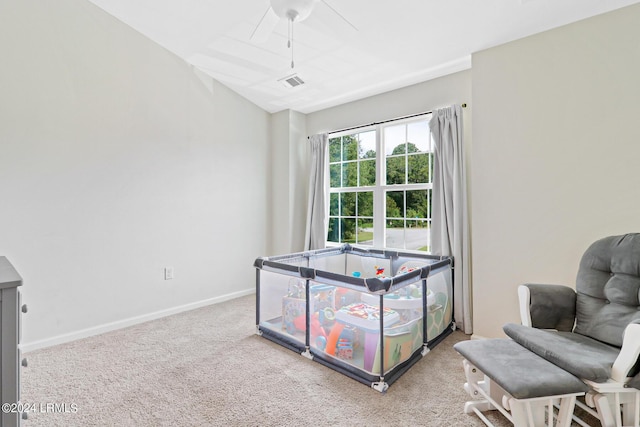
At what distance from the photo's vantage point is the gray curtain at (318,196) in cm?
405

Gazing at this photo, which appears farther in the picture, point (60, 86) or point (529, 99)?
point (60, 86)

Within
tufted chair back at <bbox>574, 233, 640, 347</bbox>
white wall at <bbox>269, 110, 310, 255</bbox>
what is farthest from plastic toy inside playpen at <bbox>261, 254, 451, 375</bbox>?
white wall at <bbox>269, 110, 310, 255</bbox>

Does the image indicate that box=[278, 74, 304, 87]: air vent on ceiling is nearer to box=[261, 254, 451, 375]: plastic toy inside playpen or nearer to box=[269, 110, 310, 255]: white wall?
box=[269, 110, 310, 255]: white wall

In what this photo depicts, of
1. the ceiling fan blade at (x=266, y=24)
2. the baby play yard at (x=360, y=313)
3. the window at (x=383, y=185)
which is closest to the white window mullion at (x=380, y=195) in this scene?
the window at (x=383, y=185)

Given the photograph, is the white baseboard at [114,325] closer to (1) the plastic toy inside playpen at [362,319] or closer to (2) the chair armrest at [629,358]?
(1) the plastic toy inside playpen at [362,319]

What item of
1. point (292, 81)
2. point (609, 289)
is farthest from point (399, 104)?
point (609, 289)

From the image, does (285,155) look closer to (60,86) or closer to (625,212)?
(60,86)

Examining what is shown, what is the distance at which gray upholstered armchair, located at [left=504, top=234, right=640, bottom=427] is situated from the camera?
140 centimetres

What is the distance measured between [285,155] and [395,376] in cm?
296

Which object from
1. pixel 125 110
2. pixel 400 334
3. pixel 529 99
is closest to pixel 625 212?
pixel 529 99

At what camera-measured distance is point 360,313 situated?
219 cm

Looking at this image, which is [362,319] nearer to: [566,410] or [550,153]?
[566,410]

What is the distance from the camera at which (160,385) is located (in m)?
2.04

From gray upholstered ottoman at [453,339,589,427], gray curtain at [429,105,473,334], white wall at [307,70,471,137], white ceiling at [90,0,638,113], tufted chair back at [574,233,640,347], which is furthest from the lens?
white wall at [307,70,471,137]
